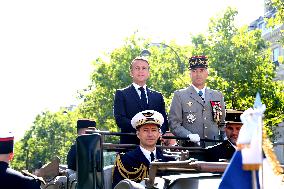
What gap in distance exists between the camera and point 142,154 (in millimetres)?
7512

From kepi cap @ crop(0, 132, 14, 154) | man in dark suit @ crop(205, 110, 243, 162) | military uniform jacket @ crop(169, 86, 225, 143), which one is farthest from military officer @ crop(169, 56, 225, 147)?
kepi cap @ crop(0, 132, 14, 154)

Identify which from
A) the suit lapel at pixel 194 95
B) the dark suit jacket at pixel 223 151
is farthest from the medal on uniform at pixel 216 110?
the dark suit jacket at pixel 223 151

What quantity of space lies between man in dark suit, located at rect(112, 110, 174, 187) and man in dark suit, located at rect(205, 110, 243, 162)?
0.69 meters

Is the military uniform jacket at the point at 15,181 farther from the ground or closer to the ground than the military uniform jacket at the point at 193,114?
closer to the ground

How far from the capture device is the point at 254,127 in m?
4.53

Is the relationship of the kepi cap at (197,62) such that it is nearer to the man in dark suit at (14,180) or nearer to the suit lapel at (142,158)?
the suit lapel at (142,158)

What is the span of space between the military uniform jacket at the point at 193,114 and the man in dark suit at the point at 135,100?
0.35 meters

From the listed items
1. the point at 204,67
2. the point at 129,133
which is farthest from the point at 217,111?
the point at 129,133

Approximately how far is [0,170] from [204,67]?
3.17 meters

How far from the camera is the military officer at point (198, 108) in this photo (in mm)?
9328

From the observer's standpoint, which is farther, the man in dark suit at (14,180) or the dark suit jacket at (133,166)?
the man in dark suit at (14,180)

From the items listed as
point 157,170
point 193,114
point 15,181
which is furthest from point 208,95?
point 157,170

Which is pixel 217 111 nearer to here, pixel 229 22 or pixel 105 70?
pixel 229 22

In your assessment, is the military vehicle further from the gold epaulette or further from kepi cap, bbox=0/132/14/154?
kepi cap, bbox=0/132/14/154
